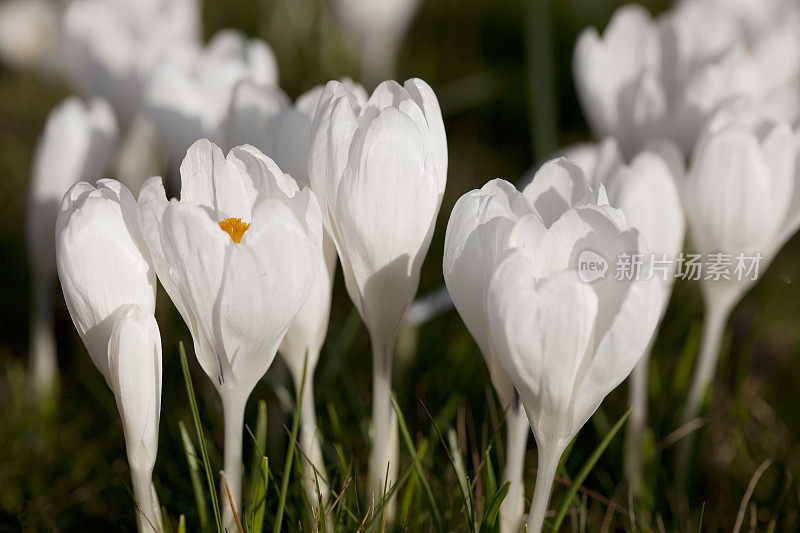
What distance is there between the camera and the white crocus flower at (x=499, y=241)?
0.82 m

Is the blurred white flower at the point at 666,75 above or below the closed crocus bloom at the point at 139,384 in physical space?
above

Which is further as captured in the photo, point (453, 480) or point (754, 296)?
point (754, 296)

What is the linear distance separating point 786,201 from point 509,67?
74.1 inches

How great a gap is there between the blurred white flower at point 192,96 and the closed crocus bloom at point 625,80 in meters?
0.57

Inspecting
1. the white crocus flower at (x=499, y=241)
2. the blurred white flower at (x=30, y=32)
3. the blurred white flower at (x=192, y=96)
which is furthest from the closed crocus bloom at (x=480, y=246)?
the blurred white flower at (x=30, y=32)

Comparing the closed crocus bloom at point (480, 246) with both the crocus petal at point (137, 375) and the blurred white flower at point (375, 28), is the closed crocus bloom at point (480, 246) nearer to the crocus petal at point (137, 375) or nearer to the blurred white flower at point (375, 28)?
the crocus petal at point (137, 375)

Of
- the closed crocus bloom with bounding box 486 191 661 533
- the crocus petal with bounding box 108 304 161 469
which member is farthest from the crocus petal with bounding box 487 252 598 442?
the crocus petal with bounding box 108 304 161 469

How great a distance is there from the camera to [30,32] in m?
2.50

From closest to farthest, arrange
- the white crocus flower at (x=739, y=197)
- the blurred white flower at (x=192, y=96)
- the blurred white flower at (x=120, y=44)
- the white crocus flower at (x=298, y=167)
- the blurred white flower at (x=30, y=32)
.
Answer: the white crocus flower at (x=298, y=167), the white crocus flower at (x=739, y=197), the blurred white flower at (x=192, y=96), the blurred white flower at (x=120, y=44), the blurred white flower at (x=30, y=32)

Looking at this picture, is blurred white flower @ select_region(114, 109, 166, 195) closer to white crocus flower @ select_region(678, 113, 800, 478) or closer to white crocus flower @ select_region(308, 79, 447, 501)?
white crocus flower @ select_region(308, 79, 447, 501)

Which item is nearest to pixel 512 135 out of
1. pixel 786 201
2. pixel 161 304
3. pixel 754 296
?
pixel 754 296

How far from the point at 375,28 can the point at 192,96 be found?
4.46ft

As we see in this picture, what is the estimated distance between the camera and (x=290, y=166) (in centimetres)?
105

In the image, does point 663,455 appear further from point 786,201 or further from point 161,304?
point 161,304
